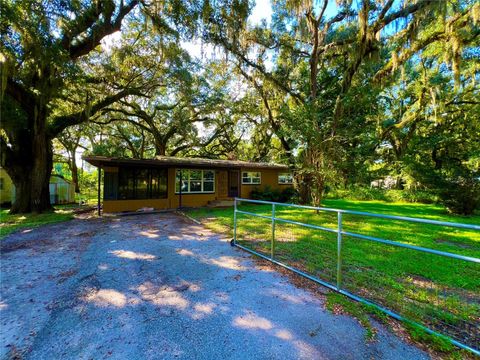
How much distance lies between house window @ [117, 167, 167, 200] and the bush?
5.98 m

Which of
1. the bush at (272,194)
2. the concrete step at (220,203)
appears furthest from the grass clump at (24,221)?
the bush at (272,194)

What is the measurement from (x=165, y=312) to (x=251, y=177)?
12994 mm

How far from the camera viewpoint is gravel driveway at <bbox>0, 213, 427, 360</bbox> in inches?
82.9

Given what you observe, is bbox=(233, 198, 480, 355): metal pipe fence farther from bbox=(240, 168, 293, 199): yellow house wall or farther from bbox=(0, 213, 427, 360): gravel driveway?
bbox=(240, 168, 293, 199): yellow house wall

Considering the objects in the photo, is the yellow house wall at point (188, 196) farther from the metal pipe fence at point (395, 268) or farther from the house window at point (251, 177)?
the metal pipe fence at point (395, 268)

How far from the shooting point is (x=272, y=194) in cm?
1503

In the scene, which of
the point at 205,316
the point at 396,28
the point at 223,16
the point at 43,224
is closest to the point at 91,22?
the point at 223,16

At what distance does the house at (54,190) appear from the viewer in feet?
45.4

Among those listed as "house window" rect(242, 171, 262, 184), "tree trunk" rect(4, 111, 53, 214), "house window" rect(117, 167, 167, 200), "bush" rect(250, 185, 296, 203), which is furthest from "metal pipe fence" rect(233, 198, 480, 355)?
"tree trunk" rect(4, 111, 53, 214)

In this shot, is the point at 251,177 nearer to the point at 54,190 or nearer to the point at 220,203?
the point at 220,203

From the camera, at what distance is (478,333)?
2.37m

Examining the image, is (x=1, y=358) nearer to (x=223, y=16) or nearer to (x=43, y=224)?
(x=43, y=224)

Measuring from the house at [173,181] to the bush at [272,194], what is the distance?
41 centimetres

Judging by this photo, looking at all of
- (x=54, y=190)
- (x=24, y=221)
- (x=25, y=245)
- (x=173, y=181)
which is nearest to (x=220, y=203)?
(x=173, y=181)
